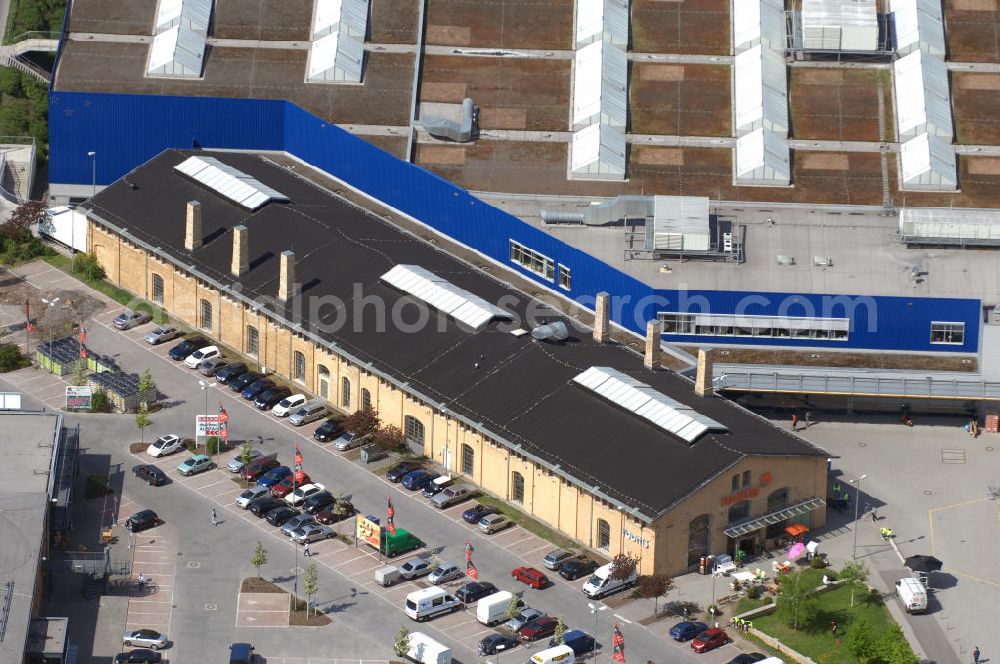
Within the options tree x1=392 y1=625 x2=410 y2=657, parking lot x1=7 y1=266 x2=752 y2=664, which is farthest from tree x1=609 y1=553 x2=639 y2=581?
tree x1=392 y1=625 x2=410 y2=657

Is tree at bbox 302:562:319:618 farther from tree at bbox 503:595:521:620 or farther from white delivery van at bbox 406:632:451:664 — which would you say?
tree at bbox 503:595:521:620

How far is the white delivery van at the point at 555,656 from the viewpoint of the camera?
516 ft

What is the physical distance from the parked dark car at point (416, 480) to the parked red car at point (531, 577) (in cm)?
1391

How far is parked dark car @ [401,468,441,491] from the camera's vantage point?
590 feet

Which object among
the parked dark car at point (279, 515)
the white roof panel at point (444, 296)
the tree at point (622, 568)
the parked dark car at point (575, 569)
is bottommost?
the parked dark car at point (575, 569)

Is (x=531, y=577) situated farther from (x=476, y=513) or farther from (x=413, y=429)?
(x=413, y=429)

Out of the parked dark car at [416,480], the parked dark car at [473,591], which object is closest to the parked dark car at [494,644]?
the parked dark car at [473,591]

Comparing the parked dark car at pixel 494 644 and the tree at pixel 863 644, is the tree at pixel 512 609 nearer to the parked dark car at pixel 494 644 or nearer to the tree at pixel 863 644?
the parked dark car at pixel 494 644

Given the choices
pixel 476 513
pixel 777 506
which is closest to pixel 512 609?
pixel 476 513

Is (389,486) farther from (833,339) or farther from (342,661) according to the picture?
(833,339)

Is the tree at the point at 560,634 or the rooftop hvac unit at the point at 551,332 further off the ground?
the rooftop hvac unit at the point at 551,332

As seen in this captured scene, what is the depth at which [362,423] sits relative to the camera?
185625 mm

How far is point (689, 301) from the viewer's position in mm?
191750

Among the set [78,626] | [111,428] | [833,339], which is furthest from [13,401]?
[833,339]
